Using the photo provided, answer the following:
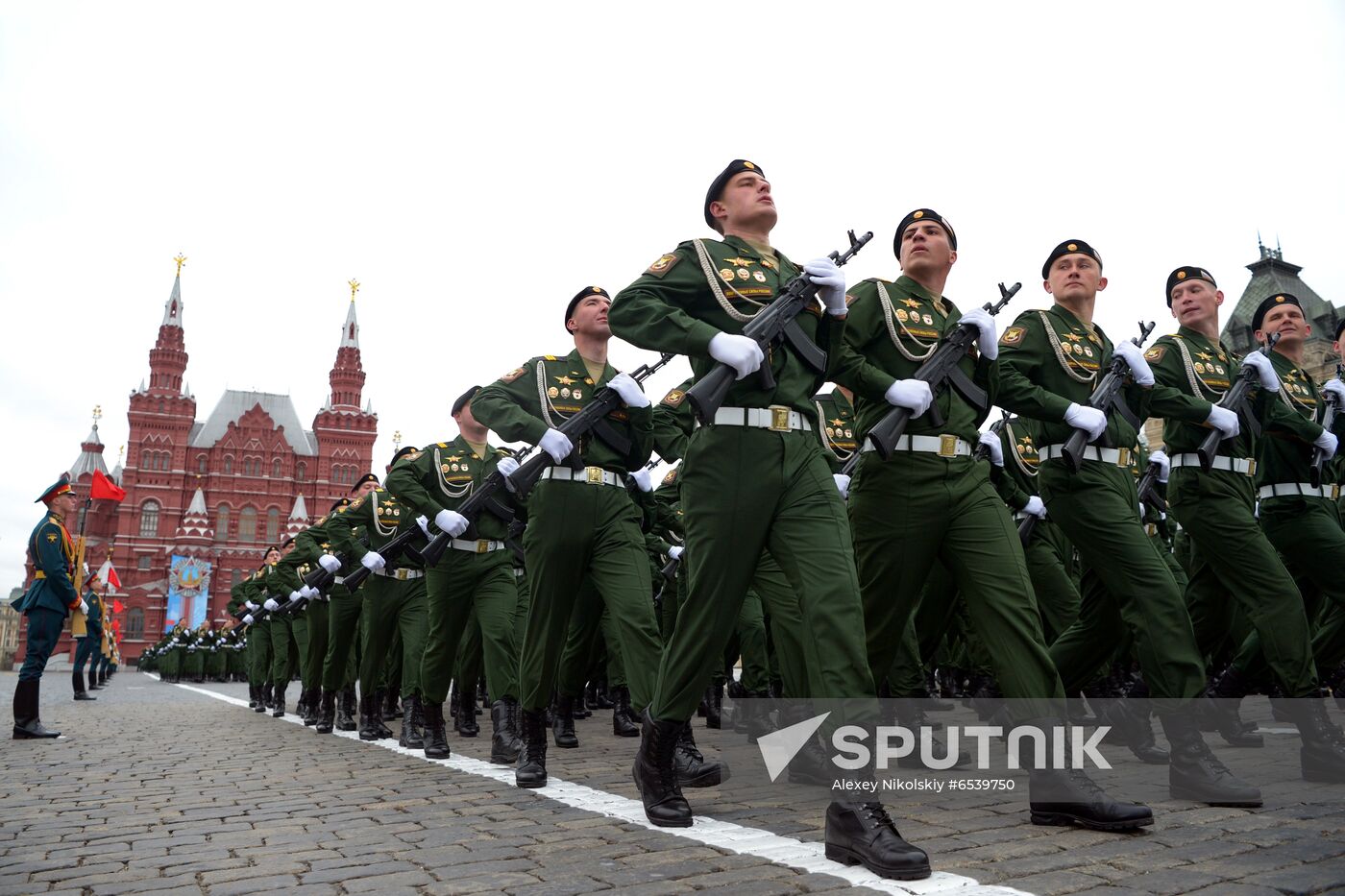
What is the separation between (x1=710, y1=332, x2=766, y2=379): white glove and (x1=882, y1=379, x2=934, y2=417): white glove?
0.80 m

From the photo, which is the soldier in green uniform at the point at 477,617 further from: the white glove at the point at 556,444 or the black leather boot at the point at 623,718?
the black leather boot at the point at 623,718

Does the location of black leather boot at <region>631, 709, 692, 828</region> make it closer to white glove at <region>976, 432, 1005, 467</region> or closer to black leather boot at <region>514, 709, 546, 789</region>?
black leather boot at <region>514, 709, 546, 789</region>

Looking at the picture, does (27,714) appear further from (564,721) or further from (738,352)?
(738,352)

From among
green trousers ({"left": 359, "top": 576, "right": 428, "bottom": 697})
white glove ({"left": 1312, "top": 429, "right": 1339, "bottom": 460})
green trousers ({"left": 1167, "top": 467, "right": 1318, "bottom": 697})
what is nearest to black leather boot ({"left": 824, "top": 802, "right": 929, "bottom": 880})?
green trousers ({"left": 1167, "top": 467, "right": 1318, "bottom": 697})

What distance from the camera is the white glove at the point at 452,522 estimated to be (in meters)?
6.68

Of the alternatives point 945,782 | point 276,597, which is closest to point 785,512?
point 945,782

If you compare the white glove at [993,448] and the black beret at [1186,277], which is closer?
the black beret at [1186,277]

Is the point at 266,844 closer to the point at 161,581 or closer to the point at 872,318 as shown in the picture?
the point at 872,318

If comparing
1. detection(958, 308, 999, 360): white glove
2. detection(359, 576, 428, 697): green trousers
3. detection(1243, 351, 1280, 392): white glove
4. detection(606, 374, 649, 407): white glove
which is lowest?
detection(359, 576, 428, 697): green trousers

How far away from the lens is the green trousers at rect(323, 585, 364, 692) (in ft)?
31.5

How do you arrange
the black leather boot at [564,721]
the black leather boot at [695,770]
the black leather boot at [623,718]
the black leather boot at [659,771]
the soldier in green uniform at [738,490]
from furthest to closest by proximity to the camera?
the black leather boot at [623,718], the black leather boot at [564,721], the black leather boot at [695,770], the black leather boot at [659,771], the soldier in green uniform at [738,490]

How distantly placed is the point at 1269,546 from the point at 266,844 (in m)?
4.86

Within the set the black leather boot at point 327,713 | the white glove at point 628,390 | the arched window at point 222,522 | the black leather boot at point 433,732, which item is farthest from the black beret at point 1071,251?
the arched window at point 222,522

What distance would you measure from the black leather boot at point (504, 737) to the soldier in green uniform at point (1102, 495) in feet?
11.2
